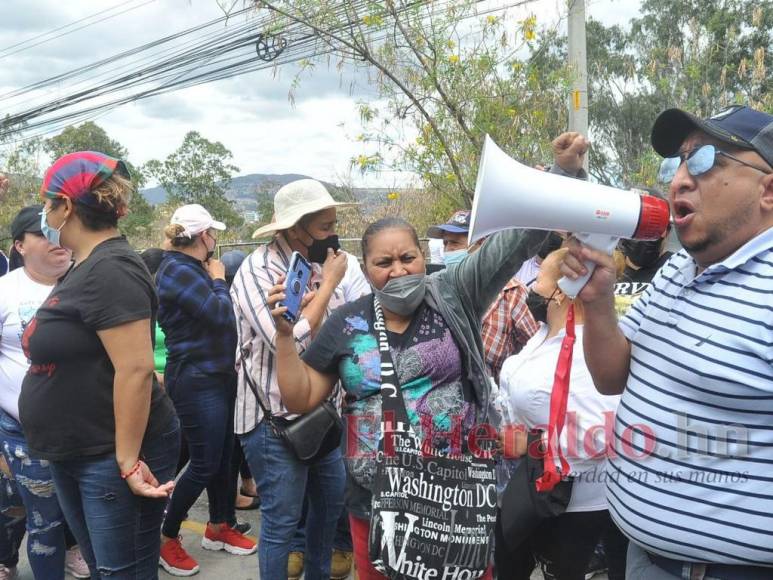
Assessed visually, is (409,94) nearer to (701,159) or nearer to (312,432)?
(312,432)

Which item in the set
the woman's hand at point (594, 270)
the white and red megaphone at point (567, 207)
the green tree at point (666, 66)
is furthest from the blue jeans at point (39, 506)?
the green tree at point (666, 66)

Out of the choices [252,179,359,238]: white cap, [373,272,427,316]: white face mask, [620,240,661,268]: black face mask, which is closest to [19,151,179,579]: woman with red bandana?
[252,179,359,238]: white cap

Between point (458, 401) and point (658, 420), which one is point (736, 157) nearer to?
point (658, 420)

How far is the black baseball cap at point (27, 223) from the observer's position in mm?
3465

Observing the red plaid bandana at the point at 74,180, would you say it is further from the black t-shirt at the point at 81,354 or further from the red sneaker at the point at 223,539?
the red sneaker at the point at 223,539

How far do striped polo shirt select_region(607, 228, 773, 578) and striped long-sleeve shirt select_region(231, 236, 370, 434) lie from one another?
1.51m

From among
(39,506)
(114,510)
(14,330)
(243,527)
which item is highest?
(14,330)

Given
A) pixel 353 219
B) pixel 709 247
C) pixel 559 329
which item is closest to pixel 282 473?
pixel 559 329

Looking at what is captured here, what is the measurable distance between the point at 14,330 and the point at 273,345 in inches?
52.2

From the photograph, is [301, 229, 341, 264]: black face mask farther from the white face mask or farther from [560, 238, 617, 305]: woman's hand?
[560, 238, 617, 305]: woman's hand

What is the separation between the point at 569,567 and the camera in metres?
2.65

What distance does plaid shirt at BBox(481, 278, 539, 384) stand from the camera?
Answer: 3.46 metres

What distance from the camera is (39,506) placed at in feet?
10.5

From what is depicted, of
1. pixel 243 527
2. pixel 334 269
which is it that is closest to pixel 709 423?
pixel 334 269
